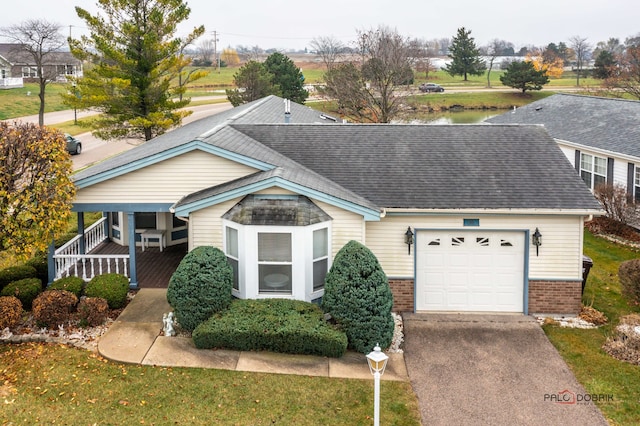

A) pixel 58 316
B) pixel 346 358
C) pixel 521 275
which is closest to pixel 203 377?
pixel 346 358

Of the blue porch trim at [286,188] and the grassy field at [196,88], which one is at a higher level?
the grassy field at [196,88]

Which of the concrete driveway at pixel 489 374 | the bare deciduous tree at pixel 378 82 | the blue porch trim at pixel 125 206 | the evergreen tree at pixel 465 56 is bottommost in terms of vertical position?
the concrete driveway at pixel 489 374

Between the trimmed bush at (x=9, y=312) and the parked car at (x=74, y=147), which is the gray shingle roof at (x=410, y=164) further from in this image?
A: the parked car at (x=74, y=147)

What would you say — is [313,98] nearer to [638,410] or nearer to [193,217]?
[193,217]

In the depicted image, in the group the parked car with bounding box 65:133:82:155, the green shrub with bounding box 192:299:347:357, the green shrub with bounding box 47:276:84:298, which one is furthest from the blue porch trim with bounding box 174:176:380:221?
the parked car with bounding box 65:133:82:155

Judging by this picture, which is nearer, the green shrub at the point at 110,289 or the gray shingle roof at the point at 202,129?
the green shrub at the point at 110,289

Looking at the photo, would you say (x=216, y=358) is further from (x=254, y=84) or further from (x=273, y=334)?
(x=254, y=84)

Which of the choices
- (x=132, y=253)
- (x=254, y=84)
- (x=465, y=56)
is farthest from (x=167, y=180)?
(x=465, y=56)

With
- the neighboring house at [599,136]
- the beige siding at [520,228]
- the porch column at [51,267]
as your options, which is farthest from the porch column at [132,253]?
the neighboring house at [599,136]
